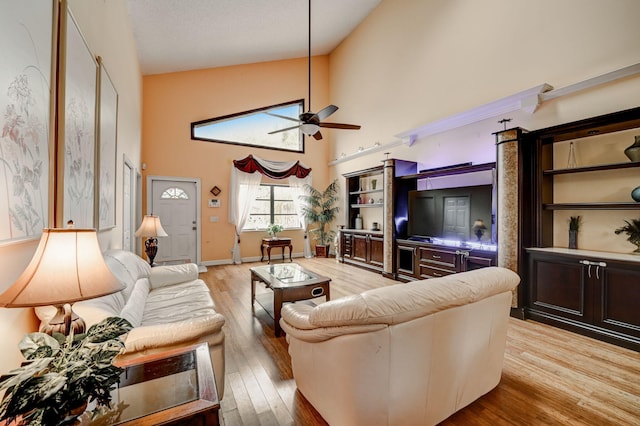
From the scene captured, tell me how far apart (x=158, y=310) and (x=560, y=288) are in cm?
409

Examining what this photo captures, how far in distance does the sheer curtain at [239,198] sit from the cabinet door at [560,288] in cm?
556

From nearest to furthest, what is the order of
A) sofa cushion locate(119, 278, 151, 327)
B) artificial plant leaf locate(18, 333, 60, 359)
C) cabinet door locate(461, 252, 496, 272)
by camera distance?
artificial plant leaf locate(18, 333, 60, 359) → sofa cushion locate(119, 278, 151, 327) → cabinet door locate(461, 252, 496, 272)

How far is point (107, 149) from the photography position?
8.67 ft

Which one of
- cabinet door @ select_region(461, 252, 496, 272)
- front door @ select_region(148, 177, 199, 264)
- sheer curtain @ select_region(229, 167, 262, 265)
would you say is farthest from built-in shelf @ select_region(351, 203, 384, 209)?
front door @ select_region(148, 177, 199, 264)

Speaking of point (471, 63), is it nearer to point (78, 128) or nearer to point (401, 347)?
point (401, 347)

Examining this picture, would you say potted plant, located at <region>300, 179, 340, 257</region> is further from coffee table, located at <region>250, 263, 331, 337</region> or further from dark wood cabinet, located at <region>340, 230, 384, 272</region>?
coffee table, located at <region>250, 263, 331, 337</region>

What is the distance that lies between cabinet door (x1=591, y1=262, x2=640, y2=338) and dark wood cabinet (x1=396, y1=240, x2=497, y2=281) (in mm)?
1031

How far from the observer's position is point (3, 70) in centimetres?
100

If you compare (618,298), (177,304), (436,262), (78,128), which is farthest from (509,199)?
(78,128)

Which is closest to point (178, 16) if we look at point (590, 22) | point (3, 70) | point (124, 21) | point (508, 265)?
point (124, 21)

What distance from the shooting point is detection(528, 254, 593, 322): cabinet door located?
9.21 ft

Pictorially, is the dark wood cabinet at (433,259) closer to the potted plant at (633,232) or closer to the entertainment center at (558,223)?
the entertainment center at (558,223)

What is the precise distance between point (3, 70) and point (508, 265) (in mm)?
4330

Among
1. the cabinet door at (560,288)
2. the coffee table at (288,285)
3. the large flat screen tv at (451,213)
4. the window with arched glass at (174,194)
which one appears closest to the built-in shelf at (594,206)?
the cabinet door at (560,288)
